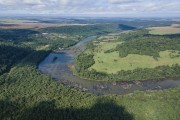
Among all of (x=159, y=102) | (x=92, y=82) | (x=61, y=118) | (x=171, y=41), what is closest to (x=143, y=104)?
(x=159, y=102)

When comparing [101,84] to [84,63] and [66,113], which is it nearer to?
[84,63]

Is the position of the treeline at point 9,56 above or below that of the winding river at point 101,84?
above

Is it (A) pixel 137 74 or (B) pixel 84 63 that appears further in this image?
(B) pixel 84 63

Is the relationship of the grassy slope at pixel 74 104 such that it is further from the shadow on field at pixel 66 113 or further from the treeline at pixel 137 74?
the treeline at pixel 137 74

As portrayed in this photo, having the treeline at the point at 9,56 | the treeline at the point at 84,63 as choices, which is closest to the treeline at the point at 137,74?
the treeline at the point at 84,63

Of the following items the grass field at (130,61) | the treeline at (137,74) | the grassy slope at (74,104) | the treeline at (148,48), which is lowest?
the treeline at (137,74)

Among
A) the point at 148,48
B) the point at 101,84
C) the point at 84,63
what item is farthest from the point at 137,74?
the point at 148,48

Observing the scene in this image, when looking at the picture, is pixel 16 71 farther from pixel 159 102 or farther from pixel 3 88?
pixel 159 102

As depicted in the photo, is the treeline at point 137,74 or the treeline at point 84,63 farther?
the treeline at point 84,63
